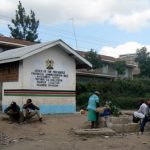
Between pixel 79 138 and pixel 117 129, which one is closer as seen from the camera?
pixel 79 138

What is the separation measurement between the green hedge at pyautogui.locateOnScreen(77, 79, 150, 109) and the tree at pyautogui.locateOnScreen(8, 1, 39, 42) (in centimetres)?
1960

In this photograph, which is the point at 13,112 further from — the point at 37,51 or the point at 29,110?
the point at 37,51

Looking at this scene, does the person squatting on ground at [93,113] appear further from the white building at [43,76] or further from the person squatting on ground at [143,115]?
the white building at [43,76]

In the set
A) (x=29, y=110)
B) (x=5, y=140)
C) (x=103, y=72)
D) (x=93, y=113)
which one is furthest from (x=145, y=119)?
(x=103, y=72)

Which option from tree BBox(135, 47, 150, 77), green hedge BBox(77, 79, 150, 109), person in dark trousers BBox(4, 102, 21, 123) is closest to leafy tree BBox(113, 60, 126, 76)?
tree BBox(135, 47, 150, 77)

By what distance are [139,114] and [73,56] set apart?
6739 millimetres

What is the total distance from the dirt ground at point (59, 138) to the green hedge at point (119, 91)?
41.2 ft

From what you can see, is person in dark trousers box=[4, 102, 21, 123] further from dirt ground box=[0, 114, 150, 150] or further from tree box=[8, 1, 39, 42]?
tree box=[8, 1, 39, 42]

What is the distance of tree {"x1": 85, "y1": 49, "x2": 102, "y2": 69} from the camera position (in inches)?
1930

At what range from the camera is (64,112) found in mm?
23219

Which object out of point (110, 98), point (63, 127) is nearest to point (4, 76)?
point (63, 127)

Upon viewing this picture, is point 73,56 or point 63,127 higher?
point 73,56

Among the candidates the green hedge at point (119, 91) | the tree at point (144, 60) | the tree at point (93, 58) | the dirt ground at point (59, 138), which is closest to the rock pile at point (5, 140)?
the dirt ground at point (59, 138)

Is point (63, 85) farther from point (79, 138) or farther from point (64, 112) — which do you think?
point (79, 138)
